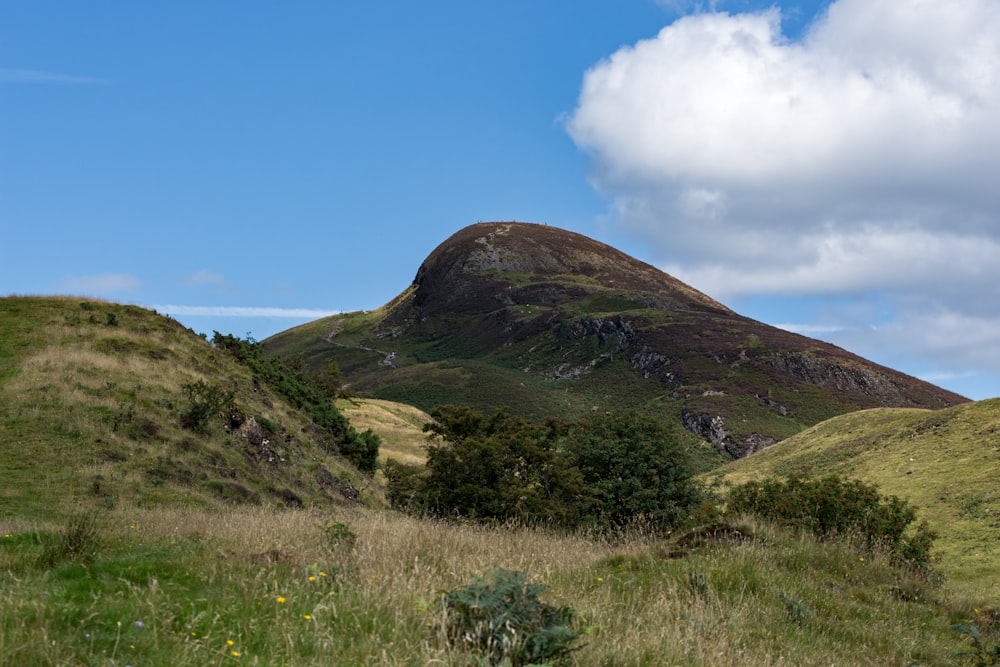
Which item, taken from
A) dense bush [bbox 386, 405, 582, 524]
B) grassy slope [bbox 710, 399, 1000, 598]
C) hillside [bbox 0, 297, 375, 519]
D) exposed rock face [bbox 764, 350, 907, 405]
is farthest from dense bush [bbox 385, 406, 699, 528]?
exposed rock face [bbox 764, 350, 907, 405]

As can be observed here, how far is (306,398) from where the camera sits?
3562cm

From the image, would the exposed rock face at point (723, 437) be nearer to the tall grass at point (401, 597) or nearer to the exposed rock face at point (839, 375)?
the exposed rock face at point (839, 375)

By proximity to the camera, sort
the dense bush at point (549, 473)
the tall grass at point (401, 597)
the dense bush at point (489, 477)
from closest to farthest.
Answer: the tall grass at point (401, 597)
the dense bush at point (489, 477)
the dense bush at point (549, 473)

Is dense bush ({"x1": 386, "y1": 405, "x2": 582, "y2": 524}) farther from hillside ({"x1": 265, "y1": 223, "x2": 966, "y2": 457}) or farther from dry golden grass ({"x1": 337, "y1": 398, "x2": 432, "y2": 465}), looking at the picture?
hillside ({"x1": 265, "y1": 223, "x2": 966, "y2": 457})

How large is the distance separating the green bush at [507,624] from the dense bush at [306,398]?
97.1ft

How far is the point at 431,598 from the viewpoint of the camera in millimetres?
5980

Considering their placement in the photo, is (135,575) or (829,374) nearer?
(135,575)

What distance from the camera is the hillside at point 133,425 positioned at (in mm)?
18500

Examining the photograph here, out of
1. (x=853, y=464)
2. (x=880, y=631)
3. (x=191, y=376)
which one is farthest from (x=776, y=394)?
(x=880, y=631)

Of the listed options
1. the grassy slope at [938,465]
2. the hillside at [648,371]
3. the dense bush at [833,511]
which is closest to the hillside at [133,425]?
the dense bush at [833,511]

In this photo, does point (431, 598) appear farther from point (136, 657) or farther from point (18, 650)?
point (18, 650)

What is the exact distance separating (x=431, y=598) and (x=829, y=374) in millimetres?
136809

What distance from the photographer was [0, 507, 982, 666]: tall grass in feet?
14.8

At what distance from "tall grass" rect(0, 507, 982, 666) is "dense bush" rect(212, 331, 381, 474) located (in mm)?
22671
